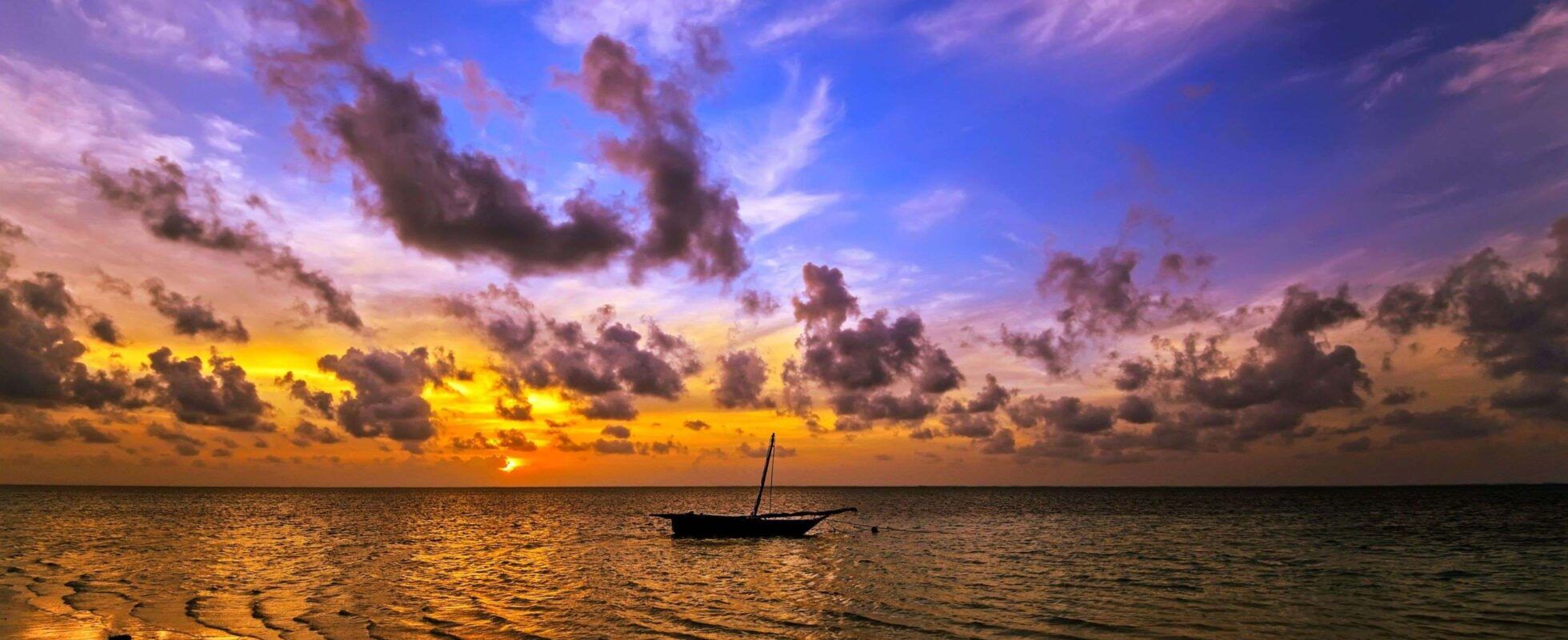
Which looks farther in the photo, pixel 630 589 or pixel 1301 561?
pixel 1301 561

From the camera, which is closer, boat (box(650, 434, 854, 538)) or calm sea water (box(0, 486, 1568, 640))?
calm sea water (box(0, 486, 1568, 640))

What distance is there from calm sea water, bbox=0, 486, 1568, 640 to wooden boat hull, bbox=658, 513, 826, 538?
5.03 ft

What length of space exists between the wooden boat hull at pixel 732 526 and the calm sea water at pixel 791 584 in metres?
1.53

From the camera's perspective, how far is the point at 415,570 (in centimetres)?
5741

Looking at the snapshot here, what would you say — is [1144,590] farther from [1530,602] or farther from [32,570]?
[32,570]

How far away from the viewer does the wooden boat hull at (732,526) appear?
8419cm

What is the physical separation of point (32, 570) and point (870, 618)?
52910 millimetres

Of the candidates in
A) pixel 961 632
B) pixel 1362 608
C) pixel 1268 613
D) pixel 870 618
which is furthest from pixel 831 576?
pixel 1362 608

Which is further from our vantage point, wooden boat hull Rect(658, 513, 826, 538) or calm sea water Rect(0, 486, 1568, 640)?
wooden boat hull Rect(658, 513, 826, 538)

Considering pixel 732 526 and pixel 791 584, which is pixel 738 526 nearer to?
pixel 732 526

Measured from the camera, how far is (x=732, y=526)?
8400cm

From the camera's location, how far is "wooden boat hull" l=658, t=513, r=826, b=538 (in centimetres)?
8419

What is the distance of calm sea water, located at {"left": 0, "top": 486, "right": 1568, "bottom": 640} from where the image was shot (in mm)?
35750

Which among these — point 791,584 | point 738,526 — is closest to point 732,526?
point 738,526
